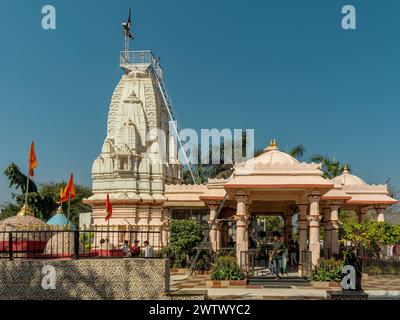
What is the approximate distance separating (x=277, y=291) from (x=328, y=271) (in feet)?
7.60

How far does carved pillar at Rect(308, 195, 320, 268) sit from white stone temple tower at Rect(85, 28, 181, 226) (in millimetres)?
15483

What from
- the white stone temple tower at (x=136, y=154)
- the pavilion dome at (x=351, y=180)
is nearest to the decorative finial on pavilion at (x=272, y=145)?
the pavilion dome at (x=351, y=180)

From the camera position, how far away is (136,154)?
36719 mm

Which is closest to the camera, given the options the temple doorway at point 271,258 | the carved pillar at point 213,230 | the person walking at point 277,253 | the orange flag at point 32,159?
the orange flag at point 32,159

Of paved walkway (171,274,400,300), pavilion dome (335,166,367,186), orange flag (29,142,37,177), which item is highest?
orange flag (29,142,37,177)

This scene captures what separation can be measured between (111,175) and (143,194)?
112 inches

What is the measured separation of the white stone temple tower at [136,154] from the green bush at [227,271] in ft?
51.2

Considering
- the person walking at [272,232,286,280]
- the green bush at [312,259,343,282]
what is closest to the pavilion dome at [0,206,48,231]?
the person walking at [272,232,286,280]

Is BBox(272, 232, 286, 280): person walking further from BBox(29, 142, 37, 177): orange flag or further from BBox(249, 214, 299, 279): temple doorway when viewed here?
BBox(29, 142, 37, 177): orange flag

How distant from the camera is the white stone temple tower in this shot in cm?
3484

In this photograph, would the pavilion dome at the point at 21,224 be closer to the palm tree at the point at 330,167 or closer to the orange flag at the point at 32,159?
the orange flag at the point at 32,159

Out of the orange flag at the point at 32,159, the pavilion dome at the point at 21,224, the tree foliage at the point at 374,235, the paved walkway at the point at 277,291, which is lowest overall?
the paved walkway at the point at 277,291

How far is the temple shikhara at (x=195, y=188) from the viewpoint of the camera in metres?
18.2
